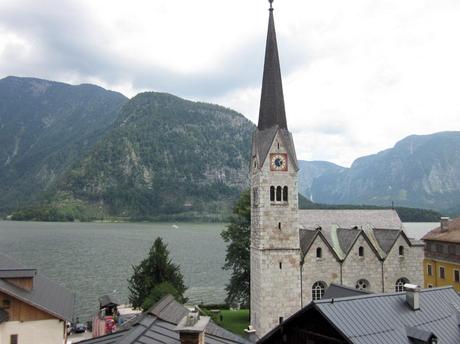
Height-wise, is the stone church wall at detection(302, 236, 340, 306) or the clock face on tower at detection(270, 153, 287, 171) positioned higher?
the clock face on tower at detection(270, 153, 287, 171)

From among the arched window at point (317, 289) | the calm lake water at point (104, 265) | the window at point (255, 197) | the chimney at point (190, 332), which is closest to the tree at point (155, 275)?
the window at point (255, 197)

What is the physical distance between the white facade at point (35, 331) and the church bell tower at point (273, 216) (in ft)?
51.4

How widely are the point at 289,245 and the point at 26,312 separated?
19.8 m

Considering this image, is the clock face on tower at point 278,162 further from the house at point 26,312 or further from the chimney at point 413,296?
the chimney at point 413,296

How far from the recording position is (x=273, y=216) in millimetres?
36812

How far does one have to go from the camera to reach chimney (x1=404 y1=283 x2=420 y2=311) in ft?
62.1

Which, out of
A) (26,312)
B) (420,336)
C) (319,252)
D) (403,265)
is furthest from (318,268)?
(26,312)

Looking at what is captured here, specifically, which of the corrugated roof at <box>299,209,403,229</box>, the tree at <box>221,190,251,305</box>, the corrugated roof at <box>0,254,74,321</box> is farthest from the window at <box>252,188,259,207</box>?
the corrugated roof at <box>0,254,74,321</box>

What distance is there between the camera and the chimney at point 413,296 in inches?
745

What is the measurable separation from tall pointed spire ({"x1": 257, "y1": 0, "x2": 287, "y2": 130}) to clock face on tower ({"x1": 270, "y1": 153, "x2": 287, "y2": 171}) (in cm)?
268

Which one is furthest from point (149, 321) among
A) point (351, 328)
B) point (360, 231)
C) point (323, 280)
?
point (360, 231)

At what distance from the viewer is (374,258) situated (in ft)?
130

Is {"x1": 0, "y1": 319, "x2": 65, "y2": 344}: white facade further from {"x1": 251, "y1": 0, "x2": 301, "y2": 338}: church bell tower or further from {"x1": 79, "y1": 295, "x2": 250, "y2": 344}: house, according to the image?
{"x1": 251, "y1": 0, "x2": 301, "y2": 338}: church bell tower

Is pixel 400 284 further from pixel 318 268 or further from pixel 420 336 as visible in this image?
pixel 420 336
